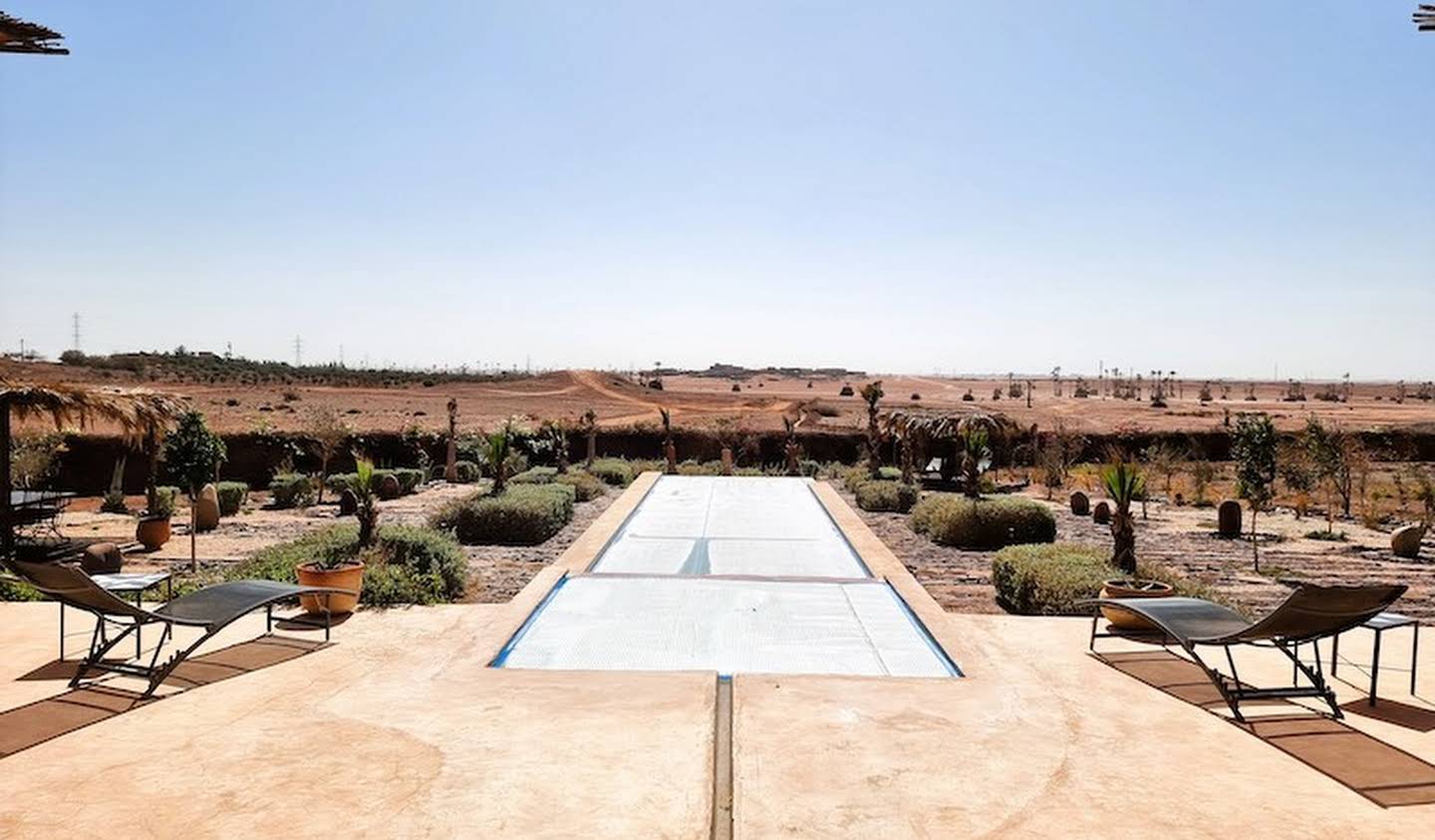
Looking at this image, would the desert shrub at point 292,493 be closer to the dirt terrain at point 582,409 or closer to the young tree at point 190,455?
the young tree at point 190,455

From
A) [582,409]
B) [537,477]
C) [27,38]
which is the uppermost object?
[27,38]

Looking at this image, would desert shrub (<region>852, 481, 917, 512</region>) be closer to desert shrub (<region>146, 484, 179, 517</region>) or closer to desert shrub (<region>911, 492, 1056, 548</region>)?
desert shrub (<region>911, 492, 1056, 548</region>)

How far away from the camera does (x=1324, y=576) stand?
1215 cm

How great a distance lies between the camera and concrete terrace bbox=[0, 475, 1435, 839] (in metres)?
3.88

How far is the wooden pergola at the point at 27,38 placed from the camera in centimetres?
909

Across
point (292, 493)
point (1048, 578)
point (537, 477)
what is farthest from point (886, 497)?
point (292, 493)

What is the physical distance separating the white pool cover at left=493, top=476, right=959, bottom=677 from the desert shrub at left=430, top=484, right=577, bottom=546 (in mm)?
2071

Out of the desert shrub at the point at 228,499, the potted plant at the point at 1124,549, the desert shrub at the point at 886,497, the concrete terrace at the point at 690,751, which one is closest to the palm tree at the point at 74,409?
the desert shrub at the point at 228,499

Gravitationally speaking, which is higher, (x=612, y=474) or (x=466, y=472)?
(x=612, y=474)

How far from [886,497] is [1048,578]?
9.12 metres

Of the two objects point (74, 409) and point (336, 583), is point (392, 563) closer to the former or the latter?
point (336, 583)

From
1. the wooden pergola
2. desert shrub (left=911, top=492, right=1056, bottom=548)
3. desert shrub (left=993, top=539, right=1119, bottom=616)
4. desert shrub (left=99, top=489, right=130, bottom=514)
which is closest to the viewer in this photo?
desert shrub (left=993, top=539, right=1119, bottom=616)

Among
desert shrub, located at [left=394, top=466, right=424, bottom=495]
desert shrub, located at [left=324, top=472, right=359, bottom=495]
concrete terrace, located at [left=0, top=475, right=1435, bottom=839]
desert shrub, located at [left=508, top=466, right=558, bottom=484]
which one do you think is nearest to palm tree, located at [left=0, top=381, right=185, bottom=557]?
desert shrub, located at [left=324, top=472, right=359, bottom=495]

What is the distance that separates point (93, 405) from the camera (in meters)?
13.1
